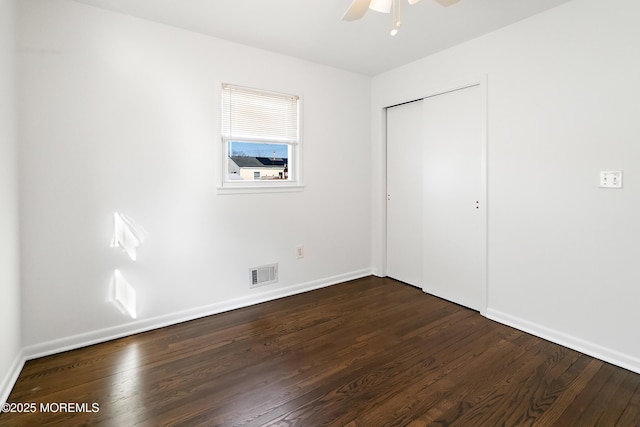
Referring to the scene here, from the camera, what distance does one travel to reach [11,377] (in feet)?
6.28

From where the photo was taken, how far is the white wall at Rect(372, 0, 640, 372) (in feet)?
6.93

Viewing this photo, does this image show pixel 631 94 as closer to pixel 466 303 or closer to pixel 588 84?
pixel 588 84

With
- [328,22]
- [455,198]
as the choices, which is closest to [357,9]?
[328,22]

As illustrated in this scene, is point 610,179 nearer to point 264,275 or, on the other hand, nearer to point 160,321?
point 264,275

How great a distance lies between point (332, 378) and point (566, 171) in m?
2.25

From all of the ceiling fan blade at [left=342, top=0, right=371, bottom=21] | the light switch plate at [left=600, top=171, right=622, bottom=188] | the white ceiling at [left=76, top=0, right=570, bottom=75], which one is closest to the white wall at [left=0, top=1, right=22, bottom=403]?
the white ceiling at [left=76, top=0, right=570, bottom=75]

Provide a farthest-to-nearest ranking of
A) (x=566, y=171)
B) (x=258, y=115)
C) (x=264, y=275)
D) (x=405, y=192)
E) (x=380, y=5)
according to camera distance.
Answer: (x=405, y=192) → (x=264, y=275) → (x=258, y=115) → (x=566, y=171) → (x=380, y=5)

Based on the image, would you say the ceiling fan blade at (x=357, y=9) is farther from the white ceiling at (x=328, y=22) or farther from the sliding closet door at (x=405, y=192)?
the sliding closet door at (x=405, y=192)

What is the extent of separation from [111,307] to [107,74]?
1803 mm

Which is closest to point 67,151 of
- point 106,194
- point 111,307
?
point 106,194

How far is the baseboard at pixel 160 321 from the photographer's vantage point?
2279 millimetres

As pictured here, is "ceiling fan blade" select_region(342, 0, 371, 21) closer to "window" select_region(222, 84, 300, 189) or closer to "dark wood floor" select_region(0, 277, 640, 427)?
"window" select_region(222, 84, 300, 189)

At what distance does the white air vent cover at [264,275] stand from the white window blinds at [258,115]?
131 cm

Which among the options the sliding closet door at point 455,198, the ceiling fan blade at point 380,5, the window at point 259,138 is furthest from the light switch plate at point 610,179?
the window at point 259,138
